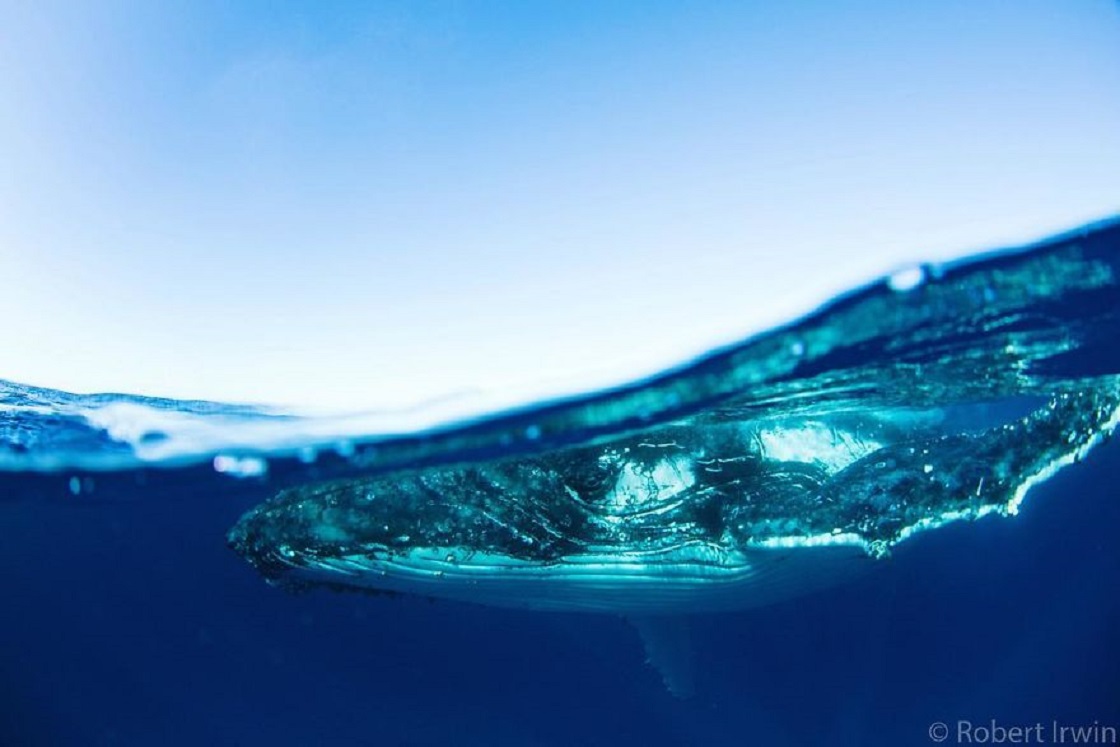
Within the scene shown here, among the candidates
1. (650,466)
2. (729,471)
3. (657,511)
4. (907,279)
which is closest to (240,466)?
(650,466)

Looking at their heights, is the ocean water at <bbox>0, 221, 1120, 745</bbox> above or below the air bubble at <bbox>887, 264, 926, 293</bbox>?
below

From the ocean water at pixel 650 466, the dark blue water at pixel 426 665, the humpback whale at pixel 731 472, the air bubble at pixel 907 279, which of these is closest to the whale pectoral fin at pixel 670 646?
the ocean water at pixel 650 466

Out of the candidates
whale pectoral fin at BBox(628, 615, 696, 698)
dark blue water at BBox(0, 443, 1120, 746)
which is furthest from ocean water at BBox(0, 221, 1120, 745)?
dark blue water at BBox(0, 443, 1120, 746)

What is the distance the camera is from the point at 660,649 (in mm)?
12539

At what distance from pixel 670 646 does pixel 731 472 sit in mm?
5487

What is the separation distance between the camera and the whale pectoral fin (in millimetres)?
12195

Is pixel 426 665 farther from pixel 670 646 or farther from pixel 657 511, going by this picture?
pixel 657 511

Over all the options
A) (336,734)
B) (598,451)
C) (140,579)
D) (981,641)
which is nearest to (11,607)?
(140,579)

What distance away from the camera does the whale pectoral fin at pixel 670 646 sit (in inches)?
480

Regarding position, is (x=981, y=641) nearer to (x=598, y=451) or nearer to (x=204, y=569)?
(x=598, y=451)

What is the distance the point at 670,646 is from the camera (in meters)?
12.6

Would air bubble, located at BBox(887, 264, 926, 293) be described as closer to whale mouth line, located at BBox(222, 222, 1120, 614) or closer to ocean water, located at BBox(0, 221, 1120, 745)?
ocean water, located at BBox(0, 221, 1120, 745)

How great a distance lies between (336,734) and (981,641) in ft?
101

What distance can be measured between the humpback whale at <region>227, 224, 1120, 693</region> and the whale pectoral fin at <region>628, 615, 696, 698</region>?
281cm
